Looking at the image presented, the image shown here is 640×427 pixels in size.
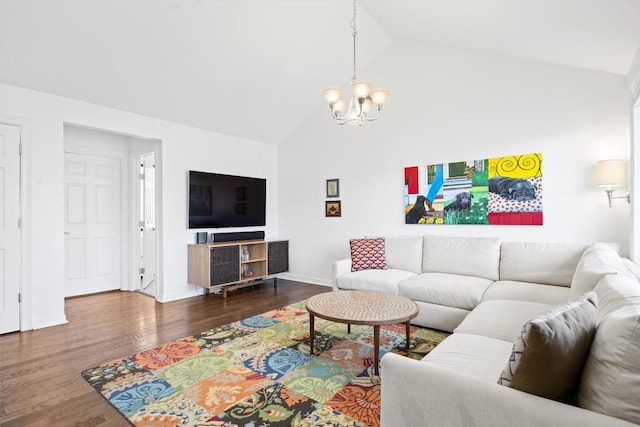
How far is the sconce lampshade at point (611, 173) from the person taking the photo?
2.92 m

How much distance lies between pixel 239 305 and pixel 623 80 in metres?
4.63

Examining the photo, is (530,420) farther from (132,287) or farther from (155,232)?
(132,287)

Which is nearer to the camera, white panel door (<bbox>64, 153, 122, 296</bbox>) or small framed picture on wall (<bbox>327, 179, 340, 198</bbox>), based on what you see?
white panel door (<bbox>64, 153, 122, 296</bbox>)

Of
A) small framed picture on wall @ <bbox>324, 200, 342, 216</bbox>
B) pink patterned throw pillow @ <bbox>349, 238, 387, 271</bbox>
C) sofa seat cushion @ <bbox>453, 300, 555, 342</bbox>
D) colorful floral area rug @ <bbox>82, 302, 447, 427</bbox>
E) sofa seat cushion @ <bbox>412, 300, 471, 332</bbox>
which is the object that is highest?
small framed picture on wall @ <bbox>324, 200, 342, 216</bbox>

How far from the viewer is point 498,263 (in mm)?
3459

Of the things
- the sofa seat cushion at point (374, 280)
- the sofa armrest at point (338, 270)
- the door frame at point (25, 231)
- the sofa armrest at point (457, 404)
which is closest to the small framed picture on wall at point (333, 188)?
the sofa armrest at point (338, 270)

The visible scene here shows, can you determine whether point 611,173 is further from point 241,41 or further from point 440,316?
point 241,41

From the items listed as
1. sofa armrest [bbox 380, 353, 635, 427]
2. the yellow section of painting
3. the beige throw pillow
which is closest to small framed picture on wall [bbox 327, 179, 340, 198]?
the yellow section of painting

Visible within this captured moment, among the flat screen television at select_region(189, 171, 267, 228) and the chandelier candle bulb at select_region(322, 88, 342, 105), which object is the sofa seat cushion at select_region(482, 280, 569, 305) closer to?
the chandelier candle bulb at select_region(322, 88, 342, 105)

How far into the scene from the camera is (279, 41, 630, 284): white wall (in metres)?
3.21

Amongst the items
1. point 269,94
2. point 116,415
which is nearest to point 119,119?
point 269,94

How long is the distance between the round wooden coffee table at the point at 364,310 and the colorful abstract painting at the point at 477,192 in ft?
5.49

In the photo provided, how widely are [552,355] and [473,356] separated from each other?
0.73 m

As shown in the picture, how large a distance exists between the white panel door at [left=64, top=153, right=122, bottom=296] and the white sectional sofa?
3509 mm
